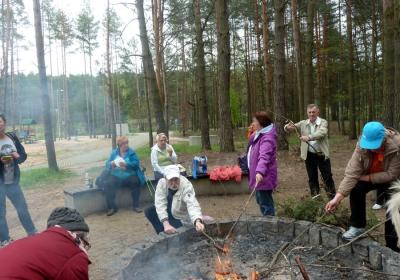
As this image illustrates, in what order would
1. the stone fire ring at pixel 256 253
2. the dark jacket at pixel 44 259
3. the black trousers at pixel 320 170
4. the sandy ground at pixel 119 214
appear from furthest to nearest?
the black trousers at pixel 320 170 → the sandy ground at pixel 119 214 → the stone fire ring at pixel 256 253 → the dark jacket at pixel 44 259

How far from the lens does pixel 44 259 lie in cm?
166

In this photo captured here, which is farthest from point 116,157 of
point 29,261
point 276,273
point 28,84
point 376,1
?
point 28,84

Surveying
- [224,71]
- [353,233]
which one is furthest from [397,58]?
[353,233]

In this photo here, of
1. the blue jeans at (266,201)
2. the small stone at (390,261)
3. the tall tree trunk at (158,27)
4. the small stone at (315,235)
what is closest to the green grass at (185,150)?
the tall tree trunk at (158,27)

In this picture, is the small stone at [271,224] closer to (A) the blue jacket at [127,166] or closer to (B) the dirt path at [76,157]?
(A) the blue jacket at [127,166]

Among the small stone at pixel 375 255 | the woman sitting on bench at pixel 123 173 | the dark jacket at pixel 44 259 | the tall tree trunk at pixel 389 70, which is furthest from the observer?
the tall tree trunk at pixel 389 70

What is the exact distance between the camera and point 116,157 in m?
6.33

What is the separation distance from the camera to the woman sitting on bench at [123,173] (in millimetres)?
6312

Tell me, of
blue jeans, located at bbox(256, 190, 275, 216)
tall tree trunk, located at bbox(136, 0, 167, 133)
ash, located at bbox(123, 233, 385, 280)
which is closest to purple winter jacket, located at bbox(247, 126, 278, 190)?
blue jeans, located at bbox(256, 190, 275, 216)

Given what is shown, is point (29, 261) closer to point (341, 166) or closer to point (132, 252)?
point (132, 252)

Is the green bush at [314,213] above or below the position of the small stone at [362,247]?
above

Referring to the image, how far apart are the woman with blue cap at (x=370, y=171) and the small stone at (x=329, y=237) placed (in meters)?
0.16

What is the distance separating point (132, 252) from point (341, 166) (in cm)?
746

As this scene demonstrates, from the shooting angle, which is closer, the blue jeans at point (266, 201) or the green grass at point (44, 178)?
the blue jeans at point (266, 201)
